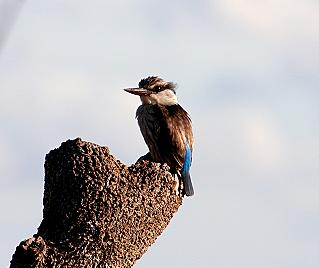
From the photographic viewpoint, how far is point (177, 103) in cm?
1162

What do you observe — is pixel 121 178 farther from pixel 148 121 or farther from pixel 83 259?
pixel 148 121

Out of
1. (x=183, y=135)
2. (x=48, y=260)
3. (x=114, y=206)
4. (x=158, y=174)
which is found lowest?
(x=48, y=260)

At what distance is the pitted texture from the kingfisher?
2706mm

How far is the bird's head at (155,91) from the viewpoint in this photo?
38.7ft

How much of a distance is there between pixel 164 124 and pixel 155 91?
2.77 feet

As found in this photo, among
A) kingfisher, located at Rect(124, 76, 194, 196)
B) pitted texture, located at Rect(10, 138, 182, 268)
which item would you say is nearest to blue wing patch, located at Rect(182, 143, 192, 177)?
kingfisher, located at Rect(124, 76, 194, 196)

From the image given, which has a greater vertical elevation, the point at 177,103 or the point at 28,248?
the point at 177,103

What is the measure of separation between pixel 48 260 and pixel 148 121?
188 inches

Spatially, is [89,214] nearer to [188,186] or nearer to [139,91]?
[188,186]

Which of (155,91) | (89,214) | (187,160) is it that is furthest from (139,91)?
(89,214)

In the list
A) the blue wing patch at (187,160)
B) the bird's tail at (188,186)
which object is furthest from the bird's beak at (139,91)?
the bird's tail at (188,186)

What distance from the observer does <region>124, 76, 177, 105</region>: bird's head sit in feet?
38.7

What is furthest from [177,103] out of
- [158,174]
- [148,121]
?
[158,174]

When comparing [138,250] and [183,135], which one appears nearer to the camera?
[138,250]
